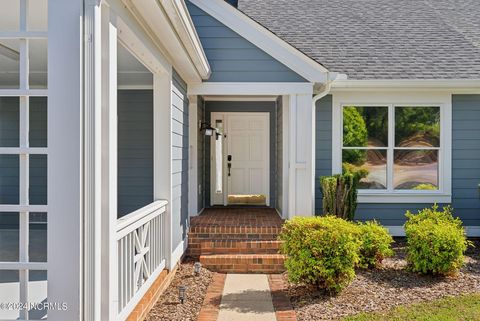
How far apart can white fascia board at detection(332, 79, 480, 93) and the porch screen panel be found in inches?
194

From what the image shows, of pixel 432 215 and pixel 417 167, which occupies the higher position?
pixel 417 167

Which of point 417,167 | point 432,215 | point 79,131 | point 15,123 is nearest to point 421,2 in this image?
point 417,167

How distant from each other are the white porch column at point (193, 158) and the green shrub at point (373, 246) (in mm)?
3095

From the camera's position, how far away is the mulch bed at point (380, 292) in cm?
437

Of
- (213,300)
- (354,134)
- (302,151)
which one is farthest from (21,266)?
(354,134)

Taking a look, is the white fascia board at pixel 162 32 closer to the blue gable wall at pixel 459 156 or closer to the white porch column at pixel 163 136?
the white porch column at pixel 163 136

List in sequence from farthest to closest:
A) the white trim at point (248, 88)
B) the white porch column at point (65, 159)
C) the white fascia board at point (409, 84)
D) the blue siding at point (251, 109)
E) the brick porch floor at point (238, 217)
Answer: the blue siding at point (251, 109), the white fascia board at point (409, 84), the brick porch floor at point (238, 217), the white trim at point (248, 88), the white porch column at point (65, 159)

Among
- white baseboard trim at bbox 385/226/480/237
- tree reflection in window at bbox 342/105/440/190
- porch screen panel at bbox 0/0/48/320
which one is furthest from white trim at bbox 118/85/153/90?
white baseboard trim at bbox 385/226/480/237

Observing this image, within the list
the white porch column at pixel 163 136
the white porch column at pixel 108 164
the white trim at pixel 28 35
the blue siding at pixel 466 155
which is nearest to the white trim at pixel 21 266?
the white porch column at pixel 108 164

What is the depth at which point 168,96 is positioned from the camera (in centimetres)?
514

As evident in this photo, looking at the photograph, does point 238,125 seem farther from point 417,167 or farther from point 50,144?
point 50,144

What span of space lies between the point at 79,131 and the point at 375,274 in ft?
14.8

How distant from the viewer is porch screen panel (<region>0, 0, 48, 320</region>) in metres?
2.54

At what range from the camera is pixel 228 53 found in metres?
6.79
